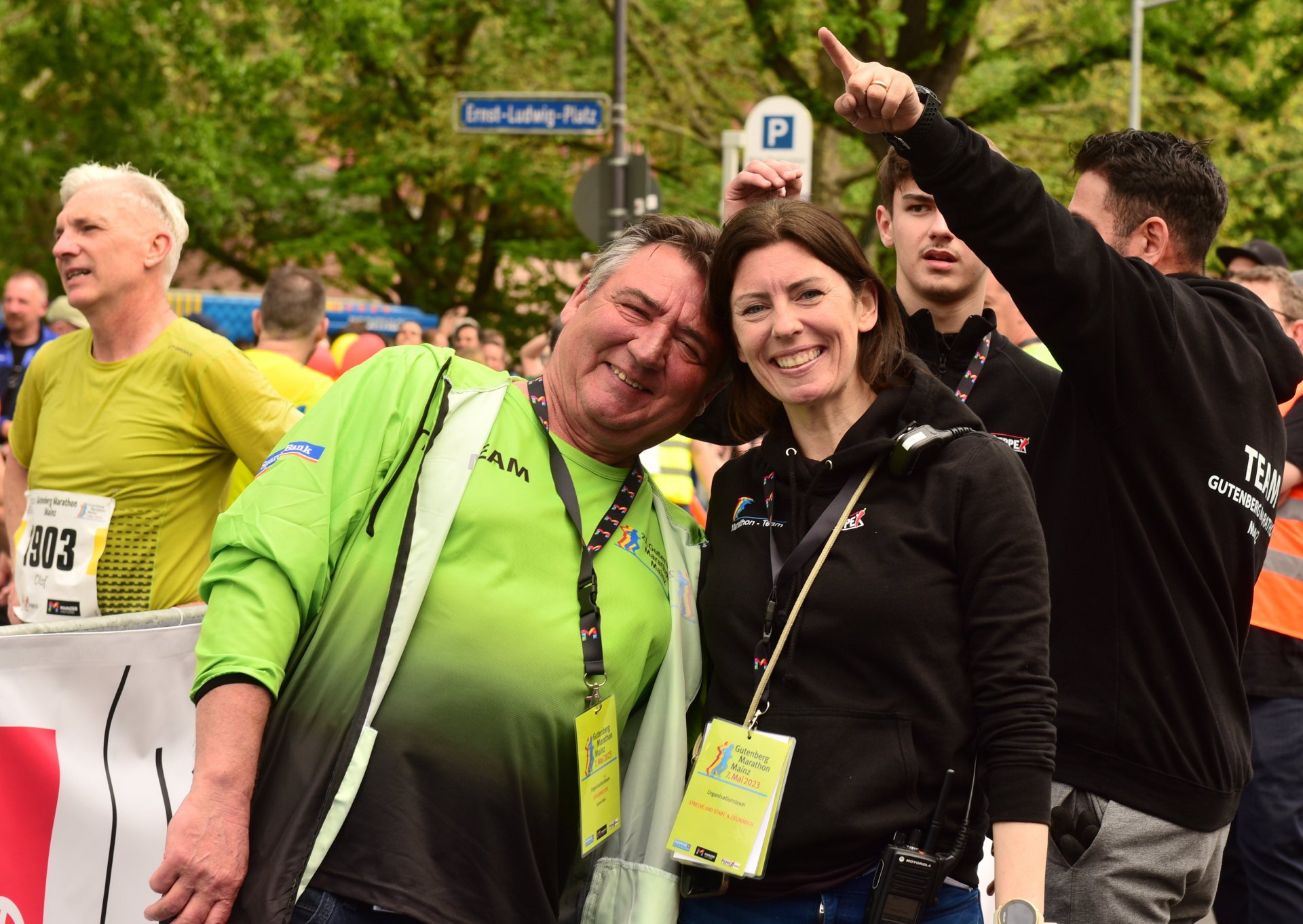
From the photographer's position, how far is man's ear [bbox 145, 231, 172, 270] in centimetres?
417

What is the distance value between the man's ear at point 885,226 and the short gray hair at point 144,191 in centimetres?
217

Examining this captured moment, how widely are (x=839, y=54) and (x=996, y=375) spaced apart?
102 centimetres

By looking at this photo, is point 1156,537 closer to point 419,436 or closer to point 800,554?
point 800,554

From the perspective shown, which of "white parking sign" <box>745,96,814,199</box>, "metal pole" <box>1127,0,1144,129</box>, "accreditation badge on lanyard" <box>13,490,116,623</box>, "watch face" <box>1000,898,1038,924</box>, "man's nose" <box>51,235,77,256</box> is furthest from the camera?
"metal pole" <box>1127,0,1144,129</box>

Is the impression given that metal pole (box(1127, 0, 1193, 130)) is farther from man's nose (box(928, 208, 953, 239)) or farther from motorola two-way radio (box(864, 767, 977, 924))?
motorola two-way radio (box(864, 767, 977, 924))

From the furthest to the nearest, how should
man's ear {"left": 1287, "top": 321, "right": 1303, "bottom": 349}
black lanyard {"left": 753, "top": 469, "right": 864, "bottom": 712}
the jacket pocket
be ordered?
man's ear {"left": 1287, "top": 321, "right": 1303, "bottom": 349}
black lanyard {"left": 753, "top": 469, "right": 864, "bottom": 712}
the jacket pocket

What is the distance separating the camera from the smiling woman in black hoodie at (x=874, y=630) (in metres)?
2.23

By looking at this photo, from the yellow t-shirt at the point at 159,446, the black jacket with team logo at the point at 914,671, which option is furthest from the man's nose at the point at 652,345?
the yellow t-shirt at the point at 159,446

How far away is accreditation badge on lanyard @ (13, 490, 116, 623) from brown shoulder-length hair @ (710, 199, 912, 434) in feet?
7.32

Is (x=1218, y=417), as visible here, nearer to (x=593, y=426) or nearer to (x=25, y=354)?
(x=593, y=426)

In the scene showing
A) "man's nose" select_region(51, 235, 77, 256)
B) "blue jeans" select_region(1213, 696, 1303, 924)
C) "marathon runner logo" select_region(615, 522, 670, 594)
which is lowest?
"blue jeans" select_region(1213, 696, 1303, 924)

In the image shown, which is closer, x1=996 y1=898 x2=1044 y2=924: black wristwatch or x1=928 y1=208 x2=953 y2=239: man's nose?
x1=996 y1=898 x2=1044 y2=924: black wristwatch

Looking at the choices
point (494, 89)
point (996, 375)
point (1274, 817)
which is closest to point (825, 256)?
point (996, 375)

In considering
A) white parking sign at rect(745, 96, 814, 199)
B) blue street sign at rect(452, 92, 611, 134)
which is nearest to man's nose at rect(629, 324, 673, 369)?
white parking sign at rect(745, 96, 814, 199)
